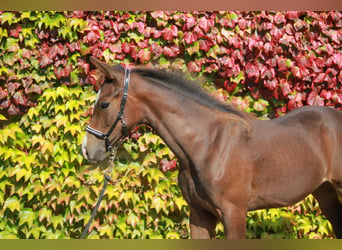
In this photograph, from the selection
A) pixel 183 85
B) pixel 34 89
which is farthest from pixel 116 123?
pixel 34 89

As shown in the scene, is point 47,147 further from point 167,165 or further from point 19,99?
point 167,165

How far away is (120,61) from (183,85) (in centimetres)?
130

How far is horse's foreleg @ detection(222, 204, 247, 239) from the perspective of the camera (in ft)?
8.41

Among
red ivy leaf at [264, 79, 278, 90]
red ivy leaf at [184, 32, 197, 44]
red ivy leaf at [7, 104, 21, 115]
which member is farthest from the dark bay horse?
red ivy leaf at [7, 104, 21, 115]

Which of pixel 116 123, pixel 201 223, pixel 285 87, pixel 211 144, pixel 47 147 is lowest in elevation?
pixel 201 223

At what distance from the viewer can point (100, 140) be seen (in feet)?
8.71

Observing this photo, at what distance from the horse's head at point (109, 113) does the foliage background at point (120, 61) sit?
119 centimetres

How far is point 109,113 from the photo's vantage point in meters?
2.60

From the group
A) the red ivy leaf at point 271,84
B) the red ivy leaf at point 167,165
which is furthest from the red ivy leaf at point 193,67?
the red ivy leaf at point 167,165

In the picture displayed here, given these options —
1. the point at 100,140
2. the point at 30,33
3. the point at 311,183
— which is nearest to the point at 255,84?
the point at 311,183

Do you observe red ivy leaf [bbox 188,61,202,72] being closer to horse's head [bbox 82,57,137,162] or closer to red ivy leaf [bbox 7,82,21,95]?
horse's head [bbox 82,57,137,162]

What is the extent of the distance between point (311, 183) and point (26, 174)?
283 centimetres

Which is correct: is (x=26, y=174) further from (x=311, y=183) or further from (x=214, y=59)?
(x=311, y=183)

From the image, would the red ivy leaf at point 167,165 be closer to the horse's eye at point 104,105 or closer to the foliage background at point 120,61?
the foliage background at point 120,61
